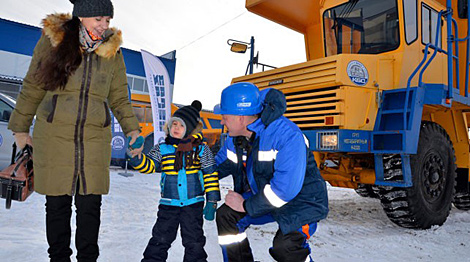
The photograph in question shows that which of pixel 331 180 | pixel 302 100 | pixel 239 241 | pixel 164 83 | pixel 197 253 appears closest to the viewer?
pixel 239 241

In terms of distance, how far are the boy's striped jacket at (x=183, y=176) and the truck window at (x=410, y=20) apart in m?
3.51

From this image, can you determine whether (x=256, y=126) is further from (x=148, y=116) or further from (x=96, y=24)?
(x=148, y=116)

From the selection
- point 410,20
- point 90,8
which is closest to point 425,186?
point 410,20

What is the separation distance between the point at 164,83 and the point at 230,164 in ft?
23.0

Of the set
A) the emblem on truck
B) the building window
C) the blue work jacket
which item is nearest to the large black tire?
the emblem on truck

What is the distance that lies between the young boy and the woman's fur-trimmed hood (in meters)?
0.74

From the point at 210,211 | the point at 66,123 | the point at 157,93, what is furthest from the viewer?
the point at 157,93

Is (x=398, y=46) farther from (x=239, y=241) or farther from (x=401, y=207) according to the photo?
(x=239, y=241)

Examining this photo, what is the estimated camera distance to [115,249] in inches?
119

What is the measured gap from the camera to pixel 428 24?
4.96 m

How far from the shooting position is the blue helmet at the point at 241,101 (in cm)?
231

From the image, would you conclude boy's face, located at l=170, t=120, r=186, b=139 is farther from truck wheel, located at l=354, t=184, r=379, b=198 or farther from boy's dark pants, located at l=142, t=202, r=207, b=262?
truck wheel, located at l=354, t=184, r=379, b=198

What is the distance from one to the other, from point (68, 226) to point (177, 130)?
100cm

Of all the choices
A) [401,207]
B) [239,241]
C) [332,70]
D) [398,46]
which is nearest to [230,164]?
[239,241]
